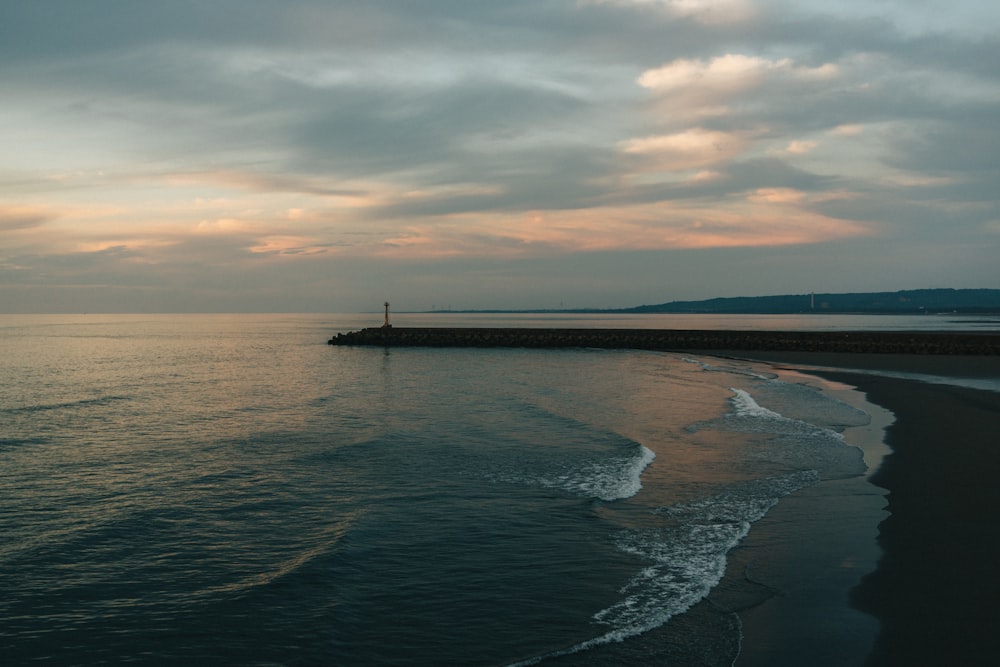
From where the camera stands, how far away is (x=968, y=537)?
9.75 metres

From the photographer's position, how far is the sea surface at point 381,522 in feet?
24.0

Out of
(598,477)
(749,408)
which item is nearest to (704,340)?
(749,408)

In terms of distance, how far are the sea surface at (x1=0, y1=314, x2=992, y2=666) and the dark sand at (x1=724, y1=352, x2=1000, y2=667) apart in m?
0.54

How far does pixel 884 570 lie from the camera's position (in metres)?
8.67

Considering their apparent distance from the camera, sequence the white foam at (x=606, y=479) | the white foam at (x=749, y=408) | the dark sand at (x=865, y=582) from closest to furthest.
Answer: the dark sand at (x=865, y=582), the white foam at (x=606, y=479), the white foam at (x=749, y=408)

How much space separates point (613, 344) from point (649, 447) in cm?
5857

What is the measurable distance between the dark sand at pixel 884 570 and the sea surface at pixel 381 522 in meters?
0.54

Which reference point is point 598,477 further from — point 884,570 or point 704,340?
point 704,340

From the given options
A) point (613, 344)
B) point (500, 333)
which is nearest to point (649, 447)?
point (613, 344)

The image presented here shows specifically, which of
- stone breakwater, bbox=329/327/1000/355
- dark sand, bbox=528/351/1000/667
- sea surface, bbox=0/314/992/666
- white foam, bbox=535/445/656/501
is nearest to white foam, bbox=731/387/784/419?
sea surface, bbox=0/314/992/666

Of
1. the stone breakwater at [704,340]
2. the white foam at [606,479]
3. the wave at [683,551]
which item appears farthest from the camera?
the stone breakwater at [704,340]

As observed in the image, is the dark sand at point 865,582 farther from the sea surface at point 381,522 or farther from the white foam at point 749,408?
the white foam at point 749,408

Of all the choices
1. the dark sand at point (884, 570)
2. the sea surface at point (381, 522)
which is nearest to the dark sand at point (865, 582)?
the dark sand at point (884, 570)

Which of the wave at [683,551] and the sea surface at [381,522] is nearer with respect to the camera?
the sea surface at [381,522]
